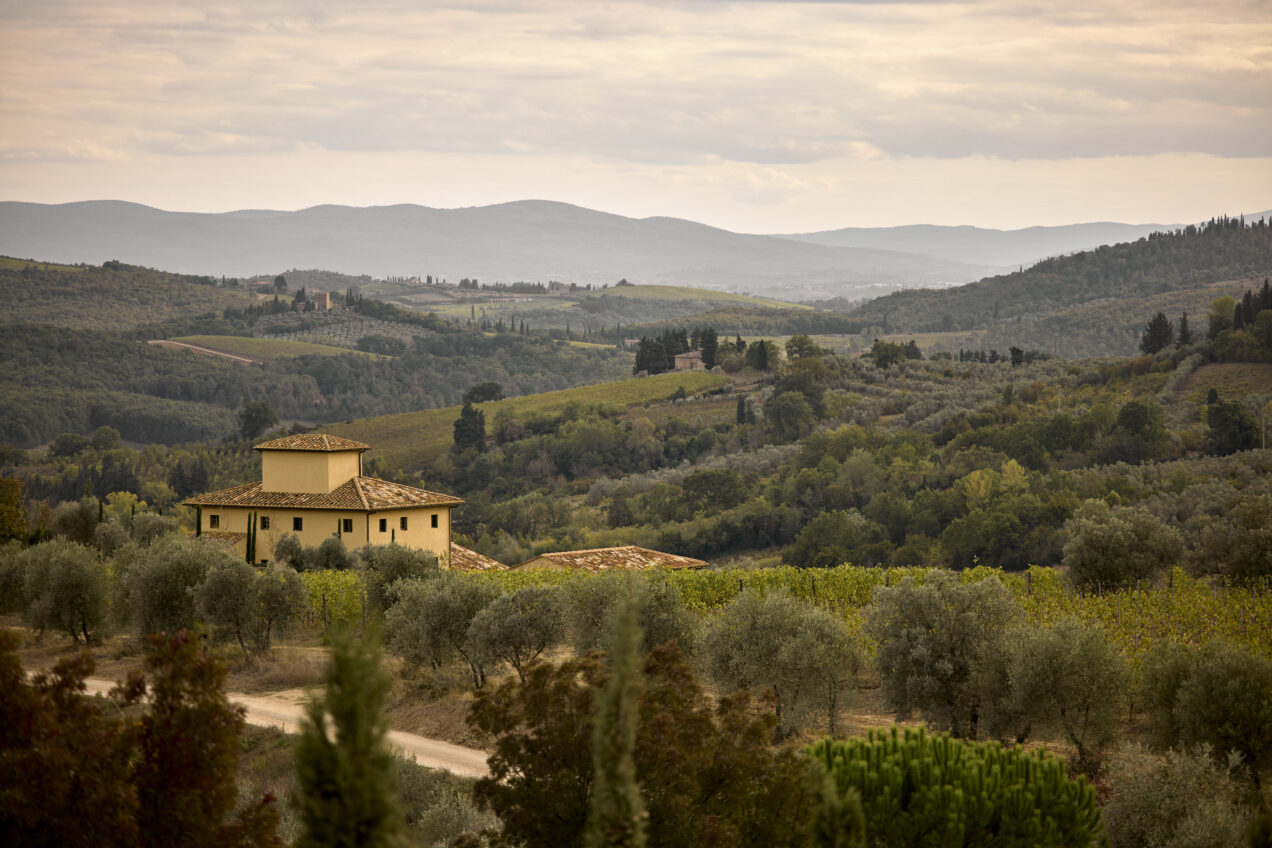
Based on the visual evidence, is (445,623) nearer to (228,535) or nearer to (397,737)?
(397,737)

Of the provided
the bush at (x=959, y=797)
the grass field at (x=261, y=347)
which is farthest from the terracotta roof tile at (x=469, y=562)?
the grass field at (x=261, y=347)

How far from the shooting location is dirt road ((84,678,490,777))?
869 inches

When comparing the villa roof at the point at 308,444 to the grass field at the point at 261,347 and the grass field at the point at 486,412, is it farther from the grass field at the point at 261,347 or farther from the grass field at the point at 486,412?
the grass field at the point at 261,347

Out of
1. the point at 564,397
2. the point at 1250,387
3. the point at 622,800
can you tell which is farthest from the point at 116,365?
the point at 622,800

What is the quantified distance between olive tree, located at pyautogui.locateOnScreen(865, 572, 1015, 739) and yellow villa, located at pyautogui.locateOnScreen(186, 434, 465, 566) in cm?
2266

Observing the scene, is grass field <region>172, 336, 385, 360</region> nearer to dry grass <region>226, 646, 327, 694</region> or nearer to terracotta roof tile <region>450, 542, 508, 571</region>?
terracotta roof tile <region>450, 542, 508, 571</region>

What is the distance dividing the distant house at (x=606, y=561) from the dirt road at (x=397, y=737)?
14.6 meters

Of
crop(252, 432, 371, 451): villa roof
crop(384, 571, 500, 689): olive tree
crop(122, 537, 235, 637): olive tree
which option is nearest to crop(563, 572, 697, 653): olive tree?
crop(384, 571, 500, 689): olive tree

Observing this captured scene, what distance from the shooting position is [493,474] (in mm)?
108188

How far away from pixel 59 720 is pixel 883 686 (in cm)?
1517

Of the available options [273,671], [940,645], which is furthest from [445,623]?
[940,645]

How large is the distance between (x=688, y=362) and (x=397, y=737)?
125m

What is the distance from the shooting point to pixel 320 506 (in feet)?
139

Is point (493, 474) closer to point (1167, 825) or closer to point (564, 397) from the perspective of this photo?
point (564, 397)
